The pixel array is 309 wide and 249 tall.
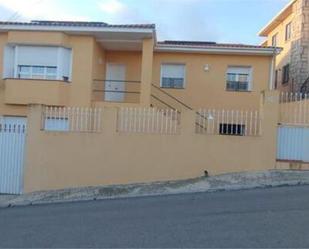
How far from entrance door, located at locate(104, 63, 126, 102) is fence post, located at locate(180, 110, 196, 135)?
7.21 meters

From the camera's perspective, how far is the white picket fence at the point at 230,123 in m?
15.1

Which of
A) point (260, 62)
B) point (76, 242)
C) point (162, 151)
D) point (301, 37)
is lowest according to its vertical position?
point (76, 242)

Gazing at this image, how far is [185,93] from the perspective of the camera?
77.2 ft

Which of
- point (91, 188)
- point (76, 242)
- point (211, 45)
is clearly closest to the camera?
point (76, 242)

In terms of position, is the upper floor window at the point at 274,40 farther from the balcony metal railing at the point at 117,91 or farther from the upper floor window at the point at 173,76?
the balcony metal railing at the point at 117,91

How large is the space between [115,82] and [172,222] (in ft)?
46.7

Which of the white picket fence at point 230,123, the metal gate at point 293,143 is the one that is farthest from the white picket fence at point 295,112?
the white picket fence at point 230,123

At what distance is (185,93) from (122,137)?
8705 mm

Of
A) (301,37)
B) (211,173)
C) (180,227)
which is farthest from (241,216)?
(301,37)

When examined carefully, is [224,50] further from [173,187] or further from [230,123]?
[173,187]

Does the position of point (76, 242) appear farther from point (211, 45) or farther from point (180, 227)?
point (211, 45)

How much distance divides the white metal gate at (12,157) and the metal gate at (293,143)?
24.2 ft

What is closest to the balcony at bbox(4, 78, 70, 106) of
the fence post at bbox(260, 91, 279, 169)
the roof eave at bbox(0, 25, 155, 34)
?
the roof eave at bbox(0, 25, 155, 34)

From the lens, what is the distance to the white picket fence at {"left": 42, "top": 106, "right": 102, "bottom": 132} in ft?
50.6
